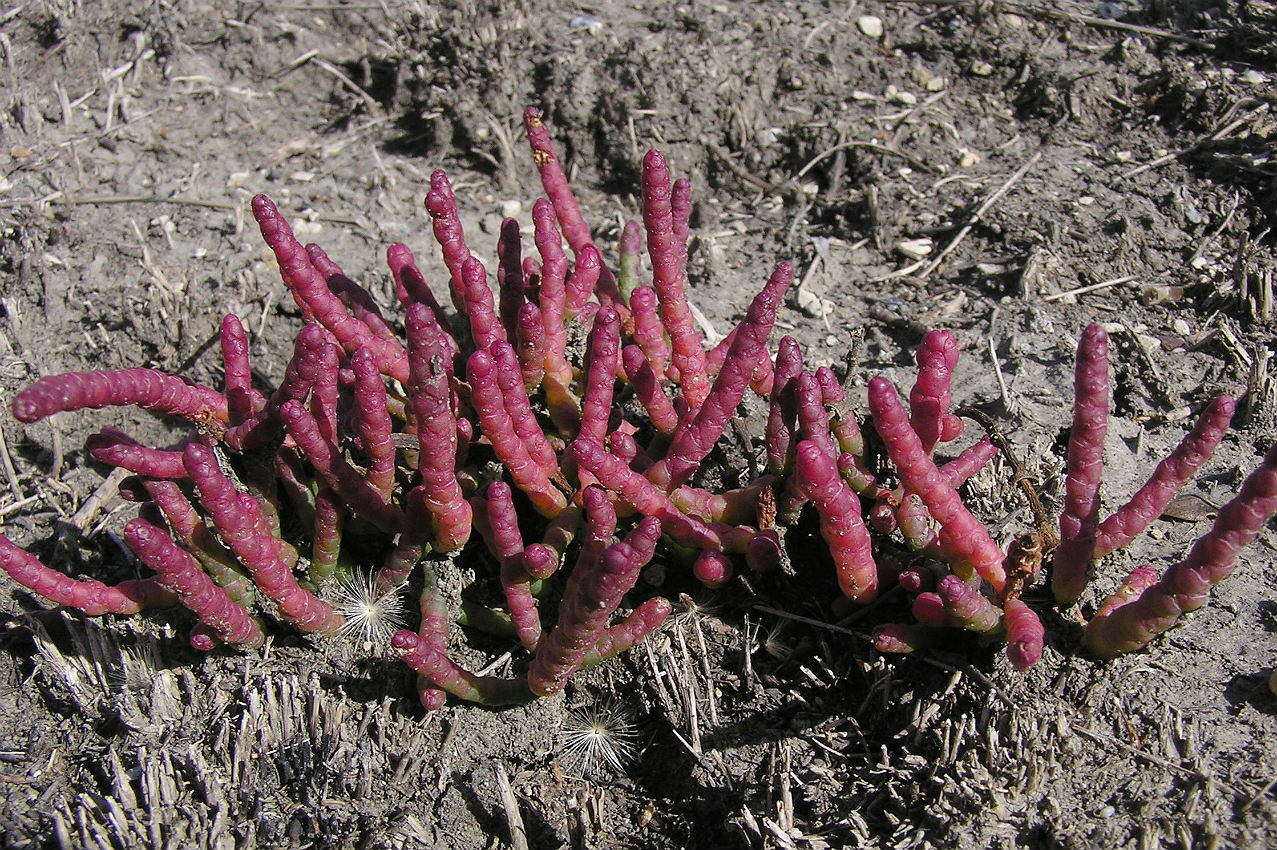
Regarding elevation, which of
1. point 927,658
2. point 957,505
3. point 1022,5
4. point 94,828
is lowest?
point 94,828

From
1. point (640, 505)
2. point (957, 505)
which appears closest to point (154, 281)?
point (640, 505)

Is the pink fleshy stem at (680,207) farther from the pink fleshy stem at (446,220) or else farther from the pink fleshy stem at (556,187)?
the pink fleshy stem at (446,220)

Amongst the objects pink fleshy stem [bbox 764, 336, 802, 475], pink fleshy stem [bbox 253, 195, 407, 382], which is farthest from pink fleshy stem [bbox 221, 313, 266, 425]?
pink fleshy stem [bbox 764, 336, 802, 475]

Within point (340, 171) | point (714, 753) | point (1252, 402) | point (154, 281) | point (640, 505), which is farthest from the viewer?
point (340, 171)

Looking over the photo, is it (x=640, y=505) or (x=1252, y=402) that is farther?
(x=1252, y=402)

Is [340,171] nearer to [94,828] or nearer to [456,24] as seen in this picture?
[456,24]

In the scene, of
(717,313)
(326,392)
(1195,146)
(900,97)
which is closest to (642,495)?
(326,392)
